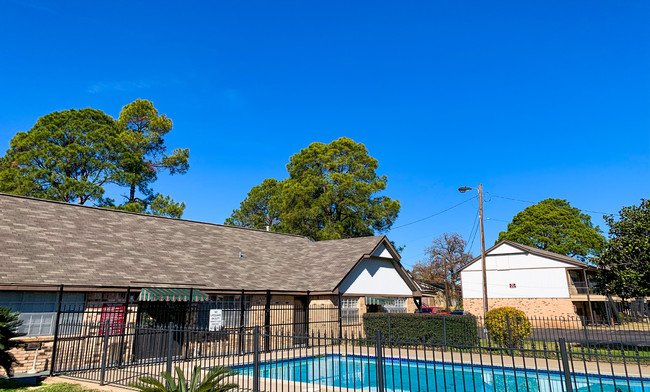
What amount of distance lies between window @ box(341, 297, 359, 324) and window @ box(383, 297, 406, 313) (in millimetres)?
3050

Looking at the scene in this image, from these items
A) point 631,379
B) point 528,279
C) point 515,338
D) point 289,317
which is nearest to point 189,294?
point 289,317

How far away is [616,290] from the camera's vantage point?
18500 mm

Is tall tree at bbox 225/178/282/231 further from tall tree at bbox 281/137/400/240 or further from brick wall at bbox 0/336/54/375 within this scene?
brick wall at bbox 0/336/54/375

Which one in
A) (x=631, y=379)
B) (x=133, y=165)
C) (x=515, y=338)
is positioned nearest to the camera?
(x=631, y=379)

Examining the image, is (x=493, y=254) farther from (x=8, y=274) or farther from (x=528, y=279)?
(x=8, y=274)

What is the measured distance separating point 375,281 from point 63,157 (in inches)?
996

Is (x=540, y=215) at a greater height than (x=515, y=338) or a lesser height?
greater

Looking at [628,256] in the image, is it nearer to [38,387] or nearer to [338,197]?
[38,387]

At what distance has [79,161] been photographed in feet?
110

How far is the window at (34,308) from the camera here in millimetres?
14383

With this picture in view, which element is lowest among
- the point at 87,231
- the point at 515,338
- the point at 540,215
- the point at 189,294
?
the point at 515,338

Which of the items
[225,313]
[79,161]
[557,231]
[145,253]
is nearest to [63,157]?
[79,161]

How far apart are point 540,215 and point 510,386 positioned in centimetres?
4322

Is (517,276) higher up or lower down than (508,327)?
higher up
